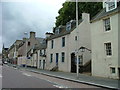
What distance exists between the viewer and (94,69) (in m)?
22.0

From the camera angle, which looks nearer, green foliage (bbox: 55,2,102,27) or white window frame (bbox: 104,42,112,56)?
white window frame (bbox: 104,42,112,56)

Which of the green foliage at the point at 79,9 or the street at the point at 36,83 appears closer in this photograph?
the street at the point at 36,83

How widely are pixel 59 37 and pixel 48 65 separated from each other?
7.10 metres

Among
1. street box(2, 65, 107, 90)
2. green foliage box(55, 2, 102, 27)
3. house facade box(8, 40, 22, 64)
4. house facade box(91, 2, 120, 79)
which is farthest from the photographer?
house facade box(8, 40, 22, 64)

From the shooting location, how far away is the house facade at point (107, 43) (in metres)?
19.1

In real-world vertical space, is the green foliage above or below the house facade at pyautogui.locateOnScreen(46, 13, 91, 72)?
above

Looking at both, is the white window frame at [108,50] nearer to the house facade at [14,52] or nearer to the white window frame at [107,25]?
the white window frame at [107,25]

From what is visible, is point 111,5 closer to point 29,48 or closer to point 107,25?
point 107,25

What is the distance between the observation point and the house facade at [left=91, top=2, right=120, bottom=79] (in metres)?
19.1

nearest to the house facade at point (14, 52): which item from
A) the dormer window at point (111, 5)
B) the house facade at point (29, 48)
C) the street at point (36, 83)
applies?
the house facade at point (29, 48)

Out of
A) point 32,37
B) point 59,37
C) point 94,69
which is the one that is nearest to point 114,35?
point 94,69

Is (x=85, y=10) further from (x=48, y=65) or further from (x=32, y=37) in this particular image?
(x=32, y=37)

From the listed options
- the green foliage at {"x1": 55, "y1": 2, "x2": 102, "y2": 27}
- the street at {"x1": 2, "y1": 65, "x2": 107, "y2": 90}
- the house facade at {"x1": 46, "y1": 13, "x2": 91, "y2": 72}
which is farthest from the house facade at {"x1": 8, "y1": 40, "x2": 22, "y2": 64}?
the street at {"x1": 2, "y1": 65, "x2": 107, "y2": 90}

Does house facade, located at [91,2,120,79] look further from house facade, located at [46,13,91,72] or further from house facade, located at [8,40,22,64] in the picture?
house facade, located at [8,40,22,64]
